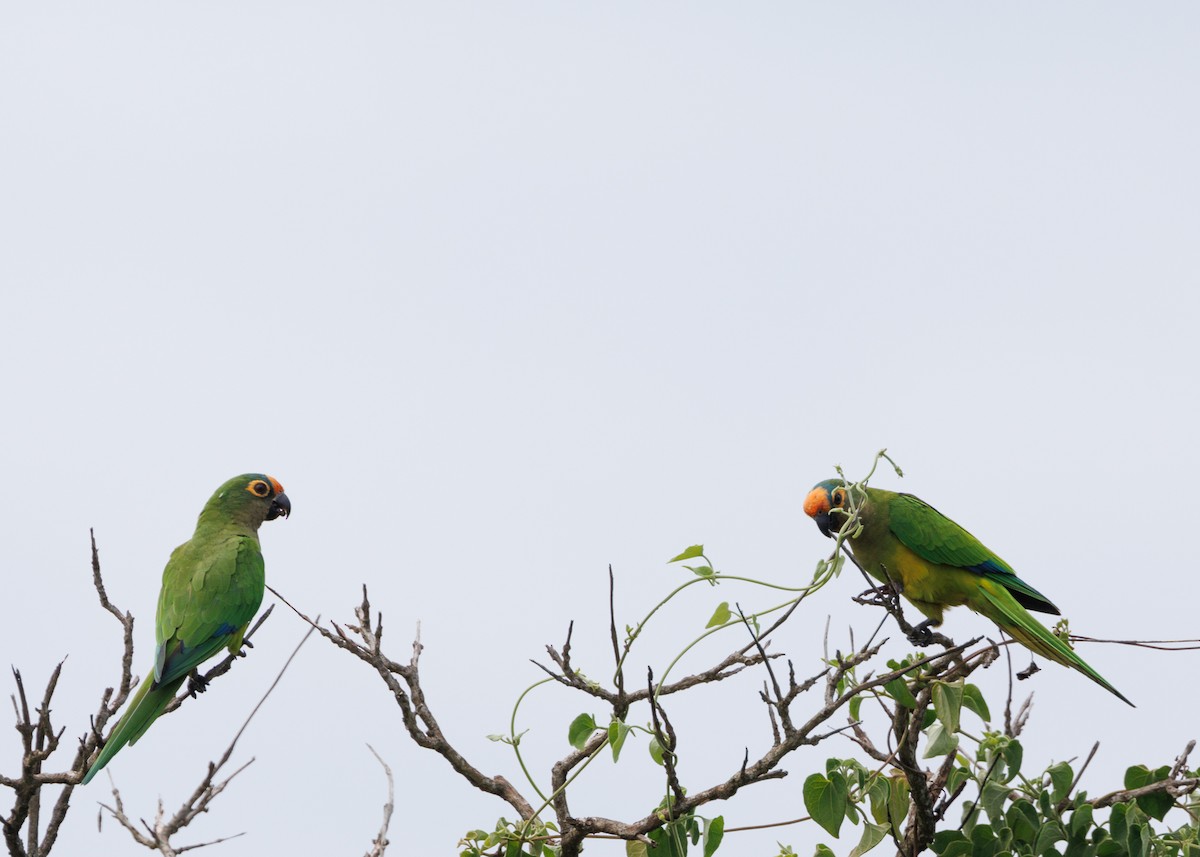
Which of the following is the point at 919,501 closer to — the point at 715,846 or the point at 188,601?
the point at 715,846

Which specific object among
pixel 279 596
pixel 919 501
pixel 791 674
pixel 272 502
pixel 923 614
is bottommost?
pixel 791 674

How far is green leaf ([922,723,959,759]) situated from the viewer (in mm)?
3162

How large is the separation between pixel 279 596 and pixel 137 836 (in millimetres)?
1127

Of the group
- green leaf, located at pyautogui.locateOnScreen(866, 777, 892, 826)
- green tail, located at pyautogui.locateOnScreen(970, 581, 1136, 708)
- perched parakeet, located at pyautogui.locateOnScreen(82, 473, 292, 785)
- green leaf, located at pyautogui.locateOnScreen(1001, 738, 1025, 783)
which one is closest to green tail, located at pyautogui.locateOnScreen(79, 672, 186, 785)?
perched parakeet, located at pyautogui.locateOnScreen(82, 473, 292, 785)

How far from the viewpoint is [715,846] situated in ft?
10.9

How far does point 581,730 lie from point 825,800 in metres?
0.78

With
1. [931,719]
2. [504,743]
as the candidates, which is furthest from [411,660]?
[931,719]

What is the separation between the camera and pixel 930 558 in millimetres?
5484

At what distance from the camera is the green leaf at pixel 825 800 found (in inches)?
130

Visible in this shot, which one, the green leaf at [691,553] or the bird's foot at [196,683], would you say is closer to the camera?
the green leaf at [691,553]

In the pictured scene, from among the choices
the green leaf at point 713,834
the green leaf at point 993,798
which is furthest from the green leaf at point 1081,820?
the green leaf at point 713,834

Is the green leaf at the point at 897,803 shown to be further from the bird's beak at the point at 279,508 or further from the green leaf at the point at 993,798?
the bird's beak at the point at 279,508

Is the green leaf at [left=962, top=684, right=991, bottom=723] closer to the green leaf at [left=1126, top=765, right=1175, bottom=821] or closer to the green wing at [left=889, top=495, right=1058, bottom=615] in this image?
the green leaf at [left=1126, top=765, right=1175, bottom=821]

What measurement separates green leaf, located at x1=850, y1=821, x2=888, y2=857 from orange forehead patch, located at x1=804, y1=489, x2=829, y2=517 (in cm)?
224
